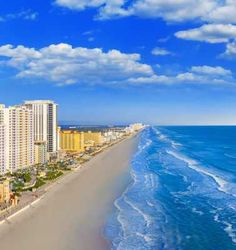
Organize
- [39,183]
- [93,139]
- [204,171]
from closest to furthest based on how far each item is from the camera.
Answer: [39,183], [204,171], [93,139]

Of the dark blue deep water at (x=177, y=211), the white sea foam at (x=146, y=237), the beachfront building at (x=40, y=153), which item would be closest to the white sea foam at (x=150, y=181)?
the dark blue deep water at (x=177, y=211)

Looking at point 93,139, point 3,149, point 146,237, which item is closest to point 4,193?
point 146,237

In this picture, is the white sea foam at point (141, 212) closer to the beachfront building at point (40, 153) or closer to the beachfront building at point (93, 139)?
the beachfront building at point (40, 153)

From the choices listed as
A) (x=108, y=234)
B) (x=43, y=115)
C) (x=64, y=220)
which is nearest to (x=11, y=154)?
(x=43, y=115)

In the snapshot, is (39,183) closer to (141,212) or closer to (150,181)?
(150,181)

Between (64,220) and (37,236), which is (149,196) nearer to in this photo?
(64,220)
